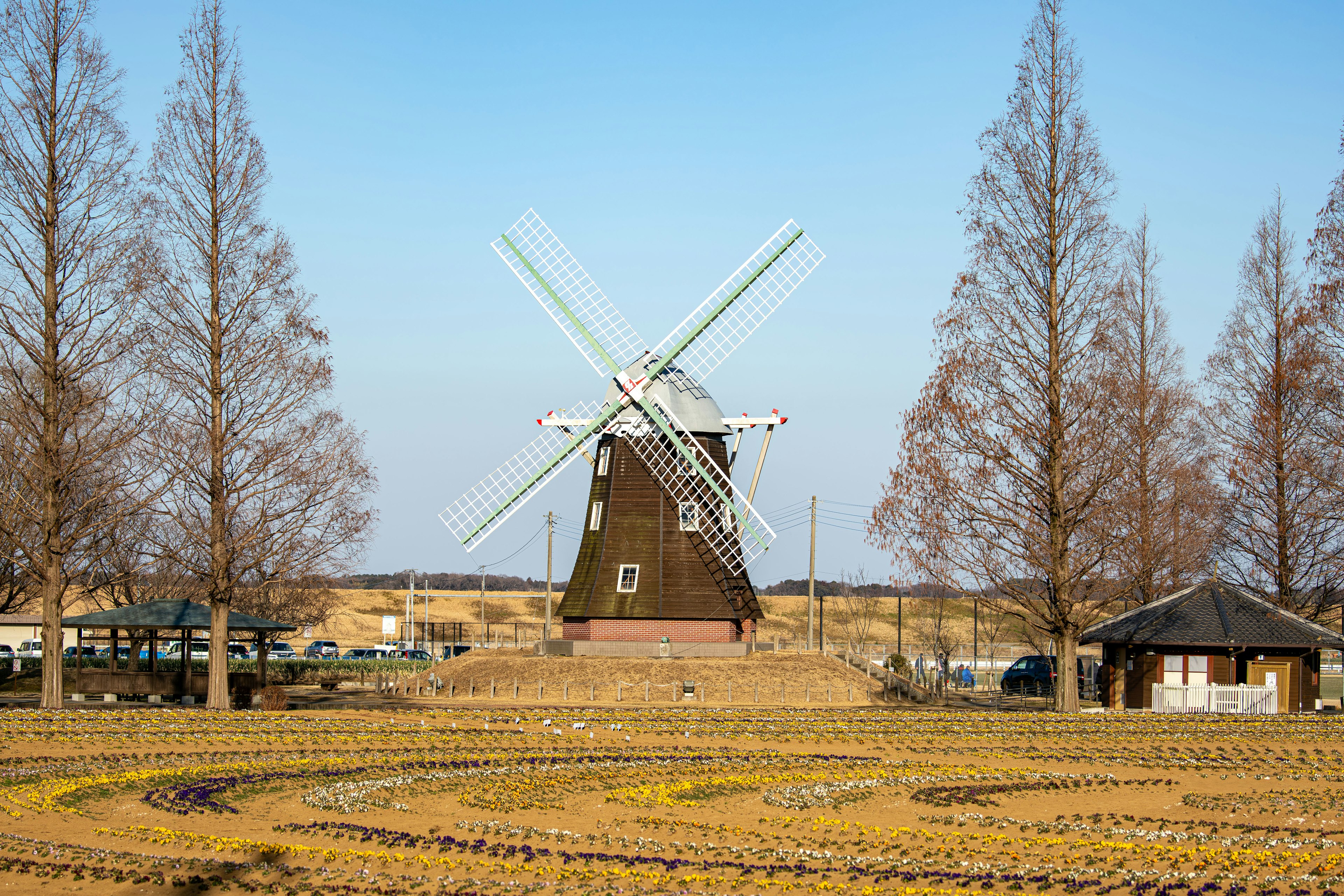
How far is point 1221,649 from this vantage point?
37.2 m

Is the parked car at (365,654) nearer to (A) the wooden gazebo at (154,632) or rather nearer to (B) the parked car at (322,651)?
(B) the parked car at (322,651)

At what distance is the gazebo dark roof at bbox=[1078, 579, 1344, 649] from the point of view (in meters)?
Result: 36.5

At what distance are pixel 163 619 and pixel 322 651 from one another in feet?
129

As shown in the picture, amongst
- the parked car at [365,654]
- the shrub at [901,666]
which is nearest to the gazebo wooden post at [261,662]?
the parked car at [365,654]

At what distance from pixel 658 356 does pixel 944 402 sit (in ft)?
43.9

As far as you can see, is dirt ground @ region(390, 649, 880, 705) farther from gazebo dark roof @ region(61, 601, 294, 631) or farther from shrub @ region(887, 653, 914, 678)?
gazebo dark roof @ region(61, 601, 294, 631)

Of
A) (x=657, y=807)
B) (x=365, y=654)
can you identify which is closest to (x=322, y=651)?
(x=365, y=654)

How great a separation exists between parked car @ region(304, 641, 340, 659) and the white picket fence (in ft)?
132

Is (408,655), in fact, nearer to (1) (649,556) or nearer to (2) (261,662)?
(2) (261,662)

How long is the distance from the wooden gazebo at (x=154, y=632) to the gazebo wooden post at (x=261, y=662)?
474 mm

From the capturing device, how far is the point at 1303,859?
14.0 m

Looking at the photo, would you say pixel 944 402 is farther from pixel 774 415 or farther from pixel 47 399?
pixel 47 399

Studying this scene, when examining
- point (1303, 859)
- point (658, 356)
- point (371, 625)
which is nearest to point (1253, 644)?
point (658, 356)

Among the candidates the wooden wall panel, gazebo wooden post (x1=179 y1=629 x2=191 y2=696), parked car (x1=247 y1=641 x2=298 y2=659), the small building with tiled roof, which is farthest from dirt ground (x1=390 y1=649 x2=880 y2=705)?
parked car (x1=247 y1=641 x2=298 y2=659)
